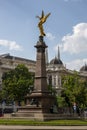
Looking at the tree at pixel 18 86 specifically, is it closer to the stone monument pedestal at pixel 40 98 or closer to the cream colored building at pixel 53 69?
the stone monument pedestal at pixel 40 98

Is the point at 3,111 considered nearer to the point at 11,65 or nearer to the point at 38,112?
the point at 11,65

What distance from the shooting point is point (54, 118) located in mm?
48719

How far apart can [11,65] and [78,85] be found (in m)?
47.4

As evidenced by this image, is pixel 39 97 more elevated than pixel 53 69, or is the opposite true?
pixel 53 69

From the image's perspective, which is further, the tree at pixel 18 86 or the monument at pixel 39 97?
the tree at pixel 18 86

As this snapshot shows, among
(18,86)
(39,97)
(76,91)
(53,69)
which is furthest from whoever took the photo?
(53,69)

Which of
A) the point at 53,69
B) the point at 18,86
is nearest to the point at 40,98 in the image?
the point at 18,86

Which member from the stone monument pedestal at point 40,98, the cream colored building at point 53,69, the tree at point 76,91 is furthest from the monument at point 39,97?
the cream colored building at point 53,69

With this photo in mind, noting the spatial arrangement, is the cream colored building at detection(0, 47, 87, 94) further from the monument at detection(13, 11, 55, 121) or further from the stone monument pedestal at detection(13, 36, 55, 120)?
the stone monument pedestal at detection(13, 36, 55, 120)

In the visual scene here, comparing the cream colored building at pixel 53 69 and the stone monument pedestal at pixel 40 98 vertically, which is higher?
the cream colored building at pixel 53 69

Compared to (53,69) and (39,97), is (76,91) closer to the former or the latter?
(39,97)

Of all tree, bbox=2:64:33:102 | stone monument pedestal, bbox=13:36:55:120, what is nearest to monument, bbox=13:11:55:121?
stone monument pedestal, bbox=13:36:55:120

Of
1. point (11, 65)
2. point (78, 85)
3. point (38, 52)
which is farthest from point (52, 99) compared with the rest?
point (11, 65)

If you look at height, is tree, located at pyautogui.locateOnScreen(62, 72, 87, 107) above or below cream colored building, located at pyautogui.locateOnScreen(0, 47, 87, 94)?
below
